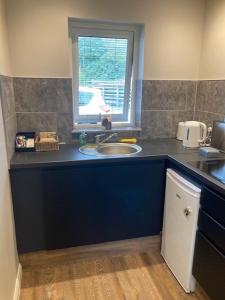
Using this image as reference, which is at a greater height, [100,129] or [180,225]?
[100,129]

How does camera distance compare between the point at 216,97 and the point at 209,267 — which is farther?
the point at 216,97

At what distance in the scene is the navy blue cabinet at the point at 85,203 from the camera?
1754mm

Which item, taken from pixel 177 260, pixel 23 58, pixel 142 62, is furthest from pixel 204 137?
pixel 23 58

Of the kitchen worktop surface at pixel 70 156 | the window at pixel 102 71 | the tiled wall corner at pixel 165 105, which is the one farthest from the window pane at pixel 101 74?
the kitchen worktop surface at pixel 70 156

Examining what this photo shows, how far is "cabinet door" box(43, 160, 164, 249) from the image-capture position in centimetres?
179

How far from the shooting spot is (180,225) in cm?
165

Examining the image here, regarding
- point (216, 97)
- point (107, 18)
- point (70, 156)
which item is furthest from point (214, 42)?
point (70, 156)

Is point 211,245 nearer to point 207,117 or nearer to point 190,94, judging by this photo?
Result: point 207,117

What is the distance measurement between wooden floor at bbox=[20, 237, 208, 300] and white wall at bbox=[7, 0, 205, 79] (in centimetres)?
147

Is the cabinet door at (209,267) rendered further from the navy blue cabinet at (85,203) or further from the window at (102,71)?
the window at (102,71)

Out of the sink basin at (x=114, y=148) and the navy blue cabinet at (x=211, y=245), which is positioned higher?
the sink basin at (x=114, y=148)

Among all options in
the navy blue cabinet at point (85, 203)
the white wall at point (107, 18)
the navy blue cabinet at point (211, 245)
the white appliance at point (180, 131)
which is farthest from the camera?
the white appliance at point (180, 131)

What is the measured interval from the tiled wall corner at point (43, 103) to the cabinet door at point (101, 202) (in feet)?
1.86

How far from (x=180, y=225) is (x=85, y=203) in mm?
693
